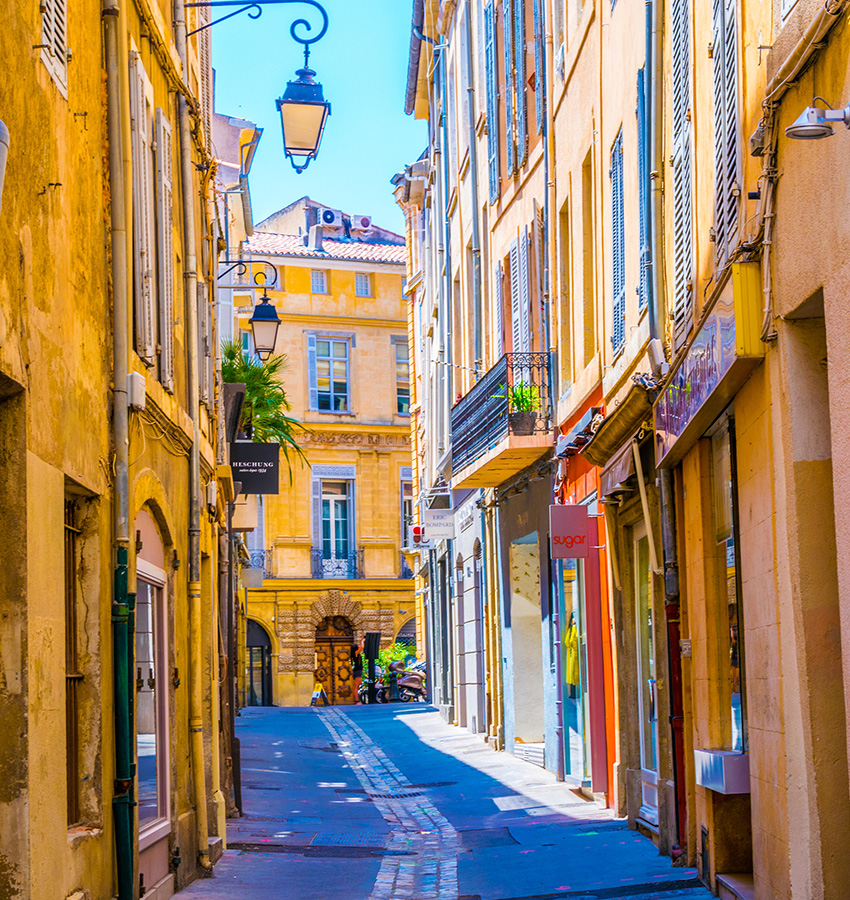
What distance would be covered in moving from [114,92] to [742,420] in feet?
13.6

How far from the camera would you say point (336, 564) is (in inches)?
1849

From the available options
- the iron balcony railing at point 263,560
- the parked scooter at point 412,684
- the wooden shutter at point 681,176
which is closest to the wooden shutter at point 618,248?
the wooden shutter at point 681,176

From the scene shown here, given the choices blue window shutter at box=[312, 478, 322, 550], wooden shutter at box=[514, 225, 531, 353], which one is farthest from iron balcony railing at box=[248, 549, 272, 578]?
wooden shutter at box=[514, 225, 531, 353]

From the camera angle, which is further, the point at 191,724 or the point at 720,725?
the point at 191,724

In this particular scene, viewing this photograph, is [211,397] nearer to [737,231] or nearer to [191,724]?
[191,724]

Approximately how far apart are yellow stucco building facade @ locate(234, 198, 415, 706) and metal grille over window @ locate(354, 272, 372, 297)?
0.11ft

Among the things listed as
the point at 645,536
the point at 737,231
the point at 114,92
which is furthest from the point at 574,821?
the point at 114,92

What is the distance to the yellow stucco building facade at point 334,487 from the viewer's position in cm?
4606

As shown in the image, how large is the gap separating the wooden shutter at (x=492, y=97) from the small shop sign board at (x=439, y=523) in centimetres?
746

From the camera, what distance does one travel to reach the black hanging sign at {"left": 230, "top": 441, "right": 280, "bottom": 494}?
16859 mm

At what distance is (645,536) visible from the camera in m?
12.4

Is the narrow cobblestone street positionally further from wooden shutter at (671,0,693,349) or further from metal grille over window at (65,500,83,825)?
wooden shutter at (671,0,693,349)

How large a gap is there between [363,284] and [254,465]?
32899 mm

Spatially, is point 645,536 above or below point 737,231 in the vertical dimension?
below
